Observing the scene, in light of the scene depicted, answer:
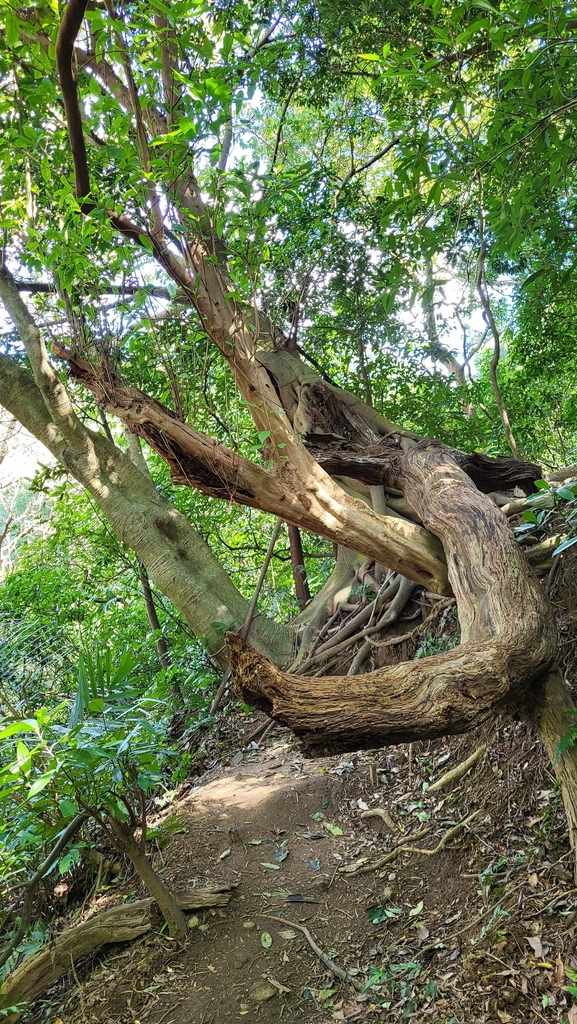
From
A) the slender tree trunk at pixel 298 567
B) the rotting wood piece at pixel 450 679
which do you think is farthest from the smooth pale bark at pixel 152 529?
the rotting wood piece at pixel 450 679

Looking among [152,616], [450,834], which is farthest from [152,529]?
[450,834]

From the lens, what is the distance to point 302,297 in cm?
389

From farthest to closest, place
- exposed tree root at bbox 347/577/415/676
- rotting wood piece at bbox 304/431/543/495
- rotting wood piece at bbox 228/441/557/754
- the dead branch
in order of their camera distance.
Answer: exposed tree root at bbox 347/577/415/676 < rotting wood piece at bbox 304/431/543/495 < the dead branch < rotting wood piece at bbox 228/441/557/754

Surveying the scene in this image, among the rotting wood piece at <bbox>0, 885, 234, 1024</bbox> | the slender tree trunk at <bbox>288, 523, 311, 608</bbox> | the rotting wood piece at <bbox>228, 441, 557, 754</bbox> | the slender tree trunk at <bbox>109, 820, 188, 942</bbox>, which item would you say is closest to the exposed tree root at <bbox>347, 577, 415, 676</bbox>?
the rotting wood piece at <bbox>228, 441, 557, 754</bbox>

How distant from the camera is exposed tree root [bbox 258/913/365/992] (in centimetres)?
263

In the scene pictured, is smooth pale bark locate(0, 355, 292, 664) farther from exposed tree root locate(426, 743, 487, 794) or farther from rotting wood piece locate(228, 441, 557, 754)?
rotting wood piece locate(228, 441, 557, 754)

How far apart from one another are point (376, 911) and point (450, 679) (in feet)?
5.14

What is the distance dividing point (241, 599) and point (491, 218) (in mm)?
3873

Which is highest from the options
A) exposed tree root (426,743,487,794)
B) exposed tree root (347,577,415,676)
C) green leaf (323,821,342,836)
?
exposed tree root (347,577,415,676)

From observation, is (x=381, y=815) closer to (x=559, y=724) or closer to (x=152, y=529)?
(x=559, y=724)

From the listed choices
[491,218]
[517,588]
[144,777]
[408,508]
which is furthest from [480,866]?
[491,218]

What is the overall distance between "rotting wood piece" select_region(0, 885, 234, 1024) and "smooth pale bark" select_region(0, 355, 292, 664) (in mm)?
2556

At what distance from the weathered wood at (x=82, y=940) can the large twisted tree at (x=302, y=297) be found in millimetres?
1697

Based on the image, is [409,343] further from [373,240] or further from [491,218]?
[491,218]
